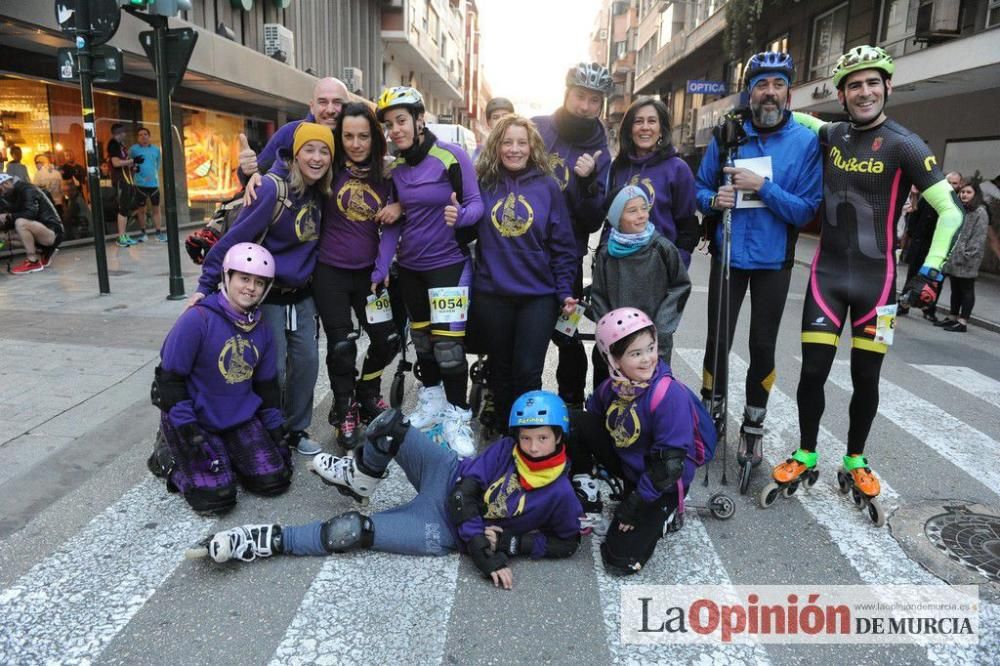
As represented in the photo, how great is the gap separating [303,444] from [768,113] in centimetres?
335

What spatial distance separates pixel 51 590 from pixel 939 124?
18.8 m

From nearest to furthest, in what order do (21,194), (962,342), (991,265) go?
(962,342)
(21,194)
(991,265)

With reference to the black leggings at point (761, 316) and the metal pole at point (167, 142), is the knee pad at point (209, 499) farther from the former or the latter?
the metal pole at point (167, 142)

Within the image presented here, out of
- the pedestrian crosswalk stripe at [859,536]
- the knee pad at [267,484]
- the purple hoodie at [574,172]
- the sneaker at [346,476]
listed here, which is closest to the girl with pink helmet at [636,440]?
the pedestrian crosswalk stripe at [859,536]

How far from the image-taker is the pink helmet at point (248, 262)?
3.74 m

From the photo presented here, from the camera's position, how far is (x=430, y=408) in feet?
15.2

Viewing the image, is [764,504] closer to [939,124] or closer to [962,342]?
[962,342]

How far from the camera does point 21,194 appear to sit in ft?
33.6

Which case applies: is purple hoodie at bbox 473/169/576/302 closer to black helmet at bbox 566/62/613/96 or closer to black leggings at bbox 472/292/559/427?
black leggings at bbox 472/292/559/427

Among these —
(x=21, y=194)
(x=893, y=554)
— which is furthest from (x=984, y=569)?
(x=21, y=194)

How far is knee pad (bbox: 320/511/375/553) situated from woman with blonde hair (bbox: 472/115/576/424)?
142 centimetres

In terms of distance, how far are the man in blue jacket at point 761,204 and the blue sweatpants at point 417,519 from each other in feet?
6.12

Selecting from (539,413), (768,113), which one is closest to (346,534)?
(539,413)

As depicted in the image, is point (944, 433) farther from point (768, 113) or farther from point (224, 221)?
point (224, 221)
